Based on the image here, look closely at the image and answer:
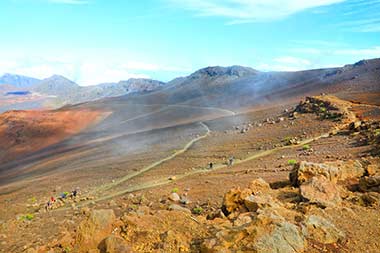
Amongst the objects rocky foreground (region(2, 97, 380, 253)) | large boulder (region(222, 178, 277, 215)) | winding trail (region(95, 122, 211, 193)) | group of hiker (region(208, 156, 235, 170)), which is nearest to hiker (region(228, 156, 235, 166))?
group of hiker (region(208, 156, 235, 170))

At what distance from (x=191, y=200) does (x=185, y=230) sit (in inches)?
379

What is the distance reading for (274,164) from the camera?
23953 mm

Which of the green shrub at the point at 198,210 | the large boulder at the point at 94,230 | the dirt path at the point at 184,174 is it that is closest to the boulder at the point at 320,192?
the large boulder at the point at 94,230

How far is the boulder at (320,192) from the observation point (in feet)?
31.2

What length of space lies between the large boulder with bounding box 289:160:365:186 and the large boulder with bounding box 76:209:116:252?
6578 mm

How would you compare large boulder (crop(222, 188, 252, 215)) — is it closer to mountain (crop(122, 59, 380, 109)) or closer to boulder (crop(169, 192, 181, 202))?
boulder (crop(169, 192, 181, 202))

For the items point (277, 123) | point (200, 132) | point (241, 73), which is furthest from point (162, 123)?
point (241, 73)

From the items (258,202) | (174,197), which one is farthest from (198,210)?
(258,202)

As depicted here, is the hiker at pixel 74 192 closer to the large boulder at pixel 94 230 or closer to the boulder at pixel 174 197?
the boulder at pixel 174 197

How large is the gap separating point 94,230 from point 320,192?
19.2ft

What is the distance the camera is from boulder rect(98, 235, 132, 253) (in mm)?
7250

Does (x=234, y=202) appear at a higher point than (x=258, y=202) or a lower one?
lower

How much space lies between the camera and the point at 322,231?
7574mm

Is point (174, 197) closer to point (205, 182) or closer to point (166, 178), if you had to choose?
point (205, 182)
